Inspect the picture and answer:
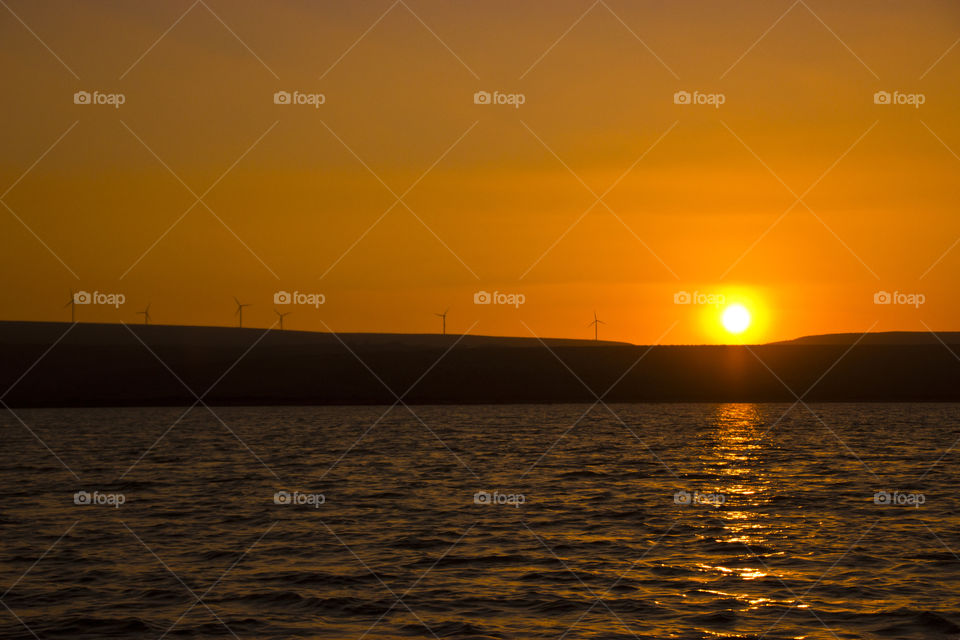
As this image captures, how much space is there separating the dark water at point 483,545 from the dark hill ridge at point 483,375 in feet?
303

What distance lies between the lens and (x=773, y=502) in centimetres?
3434

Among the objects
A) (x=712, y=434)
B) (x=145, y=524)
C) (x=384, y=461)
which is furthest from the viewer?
(x=712, y=434)

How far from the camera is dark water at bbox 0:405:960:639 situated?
1923cm

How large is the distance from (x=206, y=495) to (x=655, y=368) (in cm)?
13283

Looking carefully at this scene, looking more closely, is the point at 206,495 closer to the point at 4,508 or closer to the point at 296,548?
the point at 4,508

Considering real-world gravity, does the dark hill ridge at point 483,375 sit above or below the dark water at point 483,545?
above

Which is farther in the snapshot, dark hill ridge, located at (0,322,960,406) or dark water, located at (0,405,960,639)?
dark hill ridge, located at (0,322,960,406)

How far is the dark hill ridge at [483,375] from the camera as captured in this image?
145125mm

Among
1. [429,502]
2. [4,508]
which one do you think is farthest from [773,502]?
[4,508]

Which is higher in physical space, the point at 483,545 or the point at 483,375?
the point at 483,375

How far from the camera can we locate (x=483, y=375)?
160000 millimetres

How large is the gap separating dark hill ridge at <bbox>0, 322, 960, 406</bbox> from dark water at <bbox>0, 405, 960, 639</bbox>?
9222 centimetres

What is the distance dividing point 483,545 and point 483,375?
133828 millimetres

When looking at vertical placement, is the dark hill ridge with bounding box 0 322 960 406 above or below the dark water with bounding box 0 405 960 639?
above
